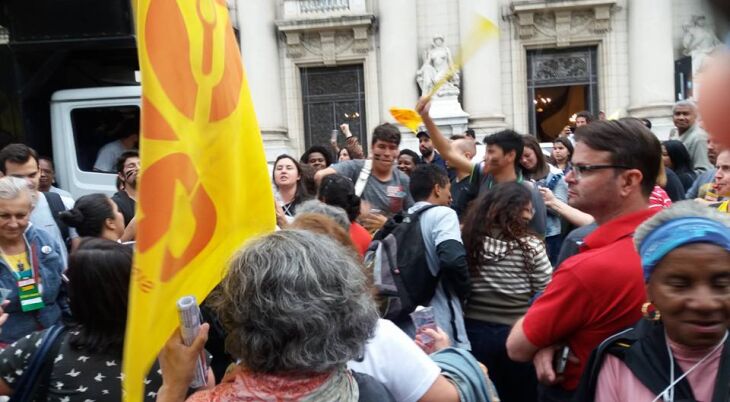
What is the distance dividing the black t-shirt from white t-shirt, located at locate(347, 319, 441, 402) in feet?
12.7

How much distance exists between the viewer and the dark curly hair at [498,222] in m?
3.95

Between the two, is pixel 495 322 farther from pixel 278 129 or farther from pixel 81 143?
pixel 278 129

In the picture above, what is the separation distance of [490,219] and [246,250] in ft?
7.83

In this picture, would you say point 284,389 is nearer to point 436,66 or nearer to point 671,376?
point 671,376

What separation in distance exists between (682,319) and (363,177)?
4373mm

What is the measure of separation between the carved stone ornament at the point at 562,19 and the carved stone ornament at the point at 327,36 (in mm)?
4017

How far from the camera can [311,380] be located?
174 centimetres

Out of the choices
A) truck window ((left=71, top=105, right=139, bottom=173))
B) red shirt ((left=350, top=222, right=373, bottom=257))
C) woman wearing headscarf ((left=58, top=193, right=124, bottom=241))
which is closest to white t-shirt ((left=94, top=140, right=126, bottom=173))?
truck window ((left=71, top=105, right=139, bottom=173))

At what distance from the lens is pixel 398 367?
2055 mm

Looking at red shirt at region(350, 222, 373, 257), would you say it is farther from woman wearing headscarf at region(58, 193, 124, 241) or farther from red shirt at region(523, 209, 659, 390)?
red shirt at region(523, 209, 659, 390)

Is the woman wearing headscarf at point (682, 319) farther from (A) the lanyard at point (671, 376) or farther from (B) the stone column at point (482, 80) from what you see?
(B) the stone column at point (482, 80)

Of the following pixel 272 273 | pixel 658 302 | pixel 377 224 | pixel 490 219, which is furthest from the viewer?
pixel 377 224

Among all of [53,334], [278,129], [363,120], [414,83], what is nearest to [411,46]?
[414,83]

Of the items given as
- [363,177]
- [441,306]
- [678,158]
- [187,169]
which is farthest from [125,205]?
[678,158]
